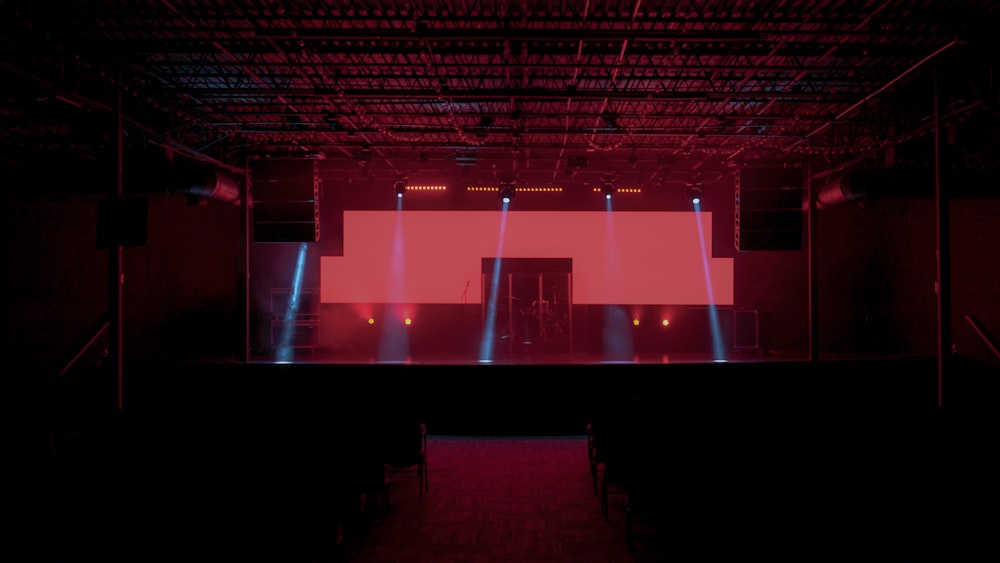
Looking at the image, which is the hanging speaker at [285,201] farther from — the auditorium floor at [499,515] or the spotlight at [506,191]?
the auditorium floor at [499,515]

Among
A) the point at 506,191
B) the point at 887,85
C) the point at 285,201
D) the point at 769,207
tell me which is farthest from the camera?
the point at 506,191

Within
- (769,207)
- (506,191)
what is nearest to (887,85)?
(769,207)

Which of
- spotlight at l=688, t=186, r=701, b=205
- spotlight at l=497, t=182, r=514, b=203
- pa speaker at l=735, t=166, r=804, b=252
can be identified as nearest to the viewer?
pa speaker at l=735, t=166, r=804, b=252

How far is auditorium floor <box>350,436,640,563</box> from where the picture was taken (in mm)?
4105

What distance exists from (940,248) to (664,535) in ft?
15.1

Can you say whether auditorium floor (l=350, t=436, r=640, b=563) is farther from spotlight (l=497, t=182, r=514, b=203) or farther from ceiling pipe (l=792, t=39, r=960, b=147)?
spotlight (l=497, t=182, r=514, b=203)

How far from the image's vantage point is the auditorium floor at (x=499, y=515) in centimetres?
411

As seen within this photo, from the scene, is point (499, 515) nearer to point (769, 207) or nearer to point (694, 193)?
point (769, 207)

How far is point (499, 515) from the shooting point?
4.80 meters

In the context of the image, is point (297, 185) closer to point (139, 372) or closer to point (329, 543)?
point (139, 372)

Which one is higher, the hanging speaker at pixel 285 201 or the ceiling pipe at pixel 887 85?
the ceiling pipe at pixel 887 85

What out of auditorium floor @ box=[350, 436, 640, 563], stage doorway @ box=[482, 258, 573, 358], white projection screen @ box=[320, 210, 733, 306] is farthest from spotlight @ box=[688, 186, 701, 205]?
auditorium floor @ box=[350, 436, 640, 563]

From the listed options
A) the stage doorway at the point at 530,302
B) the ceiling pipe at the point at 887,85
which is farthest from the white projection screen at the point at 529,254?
the ceiling pipe at the point at 887,85

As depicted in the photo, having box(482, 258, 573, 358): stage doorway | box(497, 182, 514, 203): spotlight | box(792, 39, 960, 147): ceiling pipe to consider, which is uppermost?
box(792, 39, 960, 147): ceiling pipe
